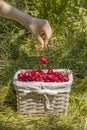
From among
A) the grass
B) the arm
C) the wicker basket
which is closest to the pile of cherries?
the wicker basket

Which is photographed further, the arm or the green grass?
the green grass

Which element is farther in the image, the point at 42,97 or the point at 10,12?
the point at 42,97

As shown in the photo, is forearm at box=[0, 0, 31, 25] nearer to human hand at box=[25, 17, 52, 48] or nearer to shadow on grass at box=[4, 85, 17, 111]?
human hand at box=[25, 17, 52, 48]

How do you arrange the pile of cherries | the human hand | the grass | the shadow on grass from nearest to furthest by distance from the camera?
the human hand < the grass < the pile of cherries < the shadow on grass

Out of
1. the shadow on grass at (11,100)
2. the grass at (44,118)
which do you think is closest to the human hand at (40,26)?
the grass at (44,118)

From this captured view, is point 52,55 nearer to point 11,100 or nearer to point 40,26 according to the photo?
point 11,100

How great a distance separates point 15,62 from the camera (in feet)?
13.2

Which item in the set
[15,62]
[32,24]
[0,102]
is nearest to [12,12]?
[32,24]

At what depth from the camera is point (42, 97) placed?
3.15m

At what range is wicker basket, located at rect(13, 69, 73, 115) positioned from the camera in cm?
309

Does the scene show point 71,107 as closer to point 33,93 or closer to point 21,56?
point 33,93

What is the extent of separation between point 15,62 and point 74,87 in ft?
2.57

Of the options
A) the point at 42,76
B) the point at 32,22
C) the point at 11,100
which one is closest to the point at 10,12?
the point at 32,22

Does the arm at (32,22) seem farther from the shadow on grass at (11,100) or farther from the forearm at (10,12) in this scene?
the shadow on grass at (11,100)
